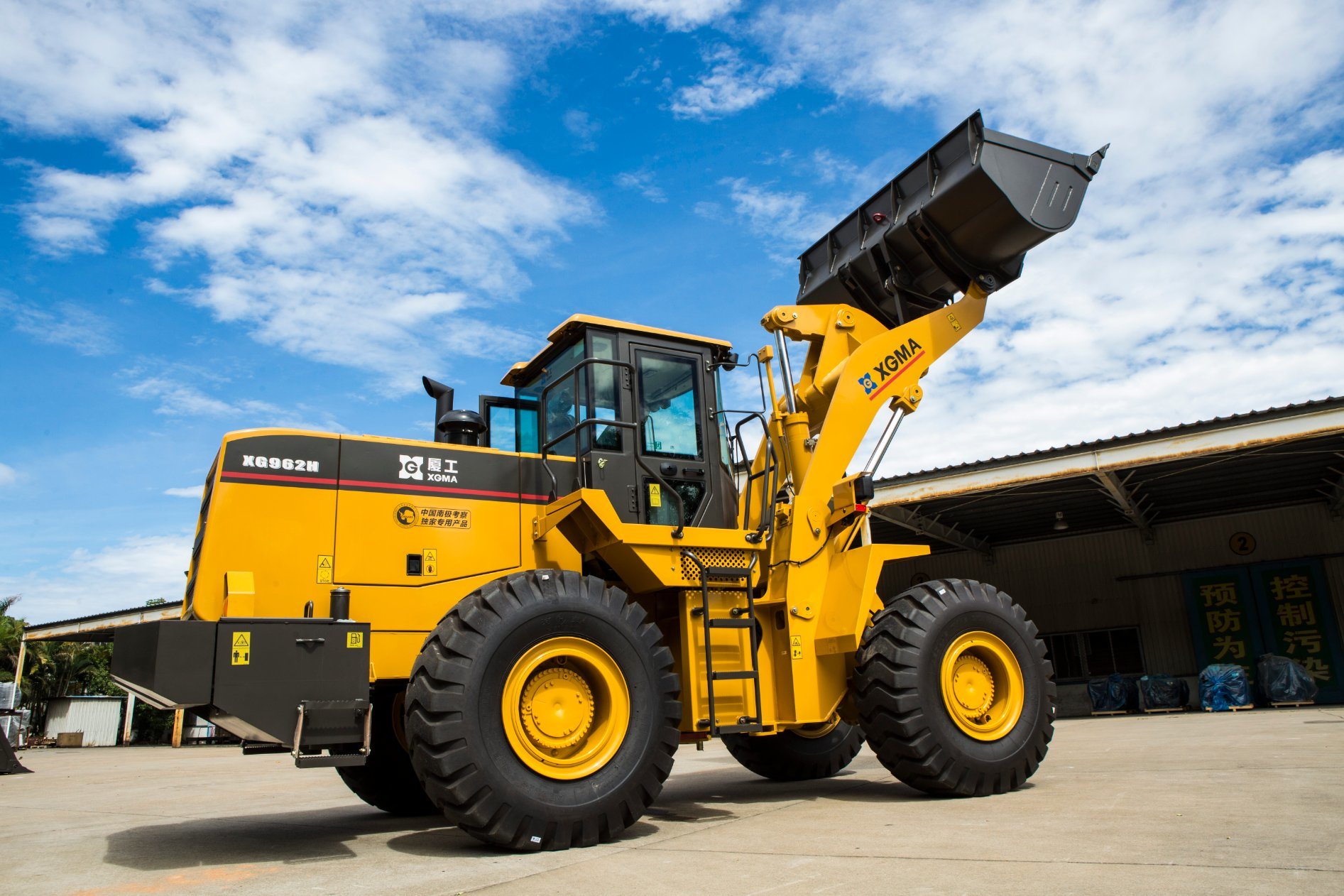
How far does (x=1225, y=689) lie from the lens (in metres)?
19.2

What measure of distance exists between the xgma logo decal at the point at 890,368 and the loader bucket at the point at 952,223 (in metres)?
0.43

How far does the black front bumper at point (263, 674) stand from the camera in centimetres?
475

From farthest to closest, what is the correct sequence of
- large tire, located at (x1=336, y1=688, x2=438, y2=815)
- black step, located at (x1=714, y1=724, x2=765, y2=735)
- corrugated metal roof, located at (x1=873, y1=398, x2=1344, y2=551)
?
corrugated metal roof, located at (x1=873, y1=398, x2=1344, y2=551) < large tire, located at (x1=336, y1=688, x2=438, y2=815) < black step, located at (x1=714, y1=724, x2=765, y2=735)

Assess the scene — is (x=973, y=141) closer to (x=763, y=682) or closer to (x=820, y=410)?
(x=820, y=410)

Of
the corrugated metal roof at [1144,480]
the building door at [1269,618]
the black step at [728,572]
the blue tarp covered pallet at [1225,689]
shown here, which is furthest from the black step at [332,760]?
the building door at [1269,618]

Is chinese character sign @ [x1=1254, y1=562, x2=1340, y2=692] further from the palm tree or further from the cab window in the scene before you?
the palm tree

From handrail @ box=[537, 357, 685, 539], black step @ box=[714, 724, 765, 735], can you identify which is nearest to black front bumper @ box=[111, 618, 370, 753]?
handrail @ box=[537, 357, 685, 539]

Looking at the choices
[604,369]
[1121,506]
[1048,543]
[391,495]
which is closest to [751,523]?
[604,369]

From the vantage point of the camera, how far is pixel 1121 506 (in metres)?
19.9

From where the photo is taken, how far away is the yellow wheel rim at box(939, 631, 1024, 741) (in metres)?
6.66

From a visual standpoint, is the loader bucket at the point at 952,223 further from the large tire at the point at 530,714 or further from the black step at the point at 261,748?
the black step at the point at 261,748

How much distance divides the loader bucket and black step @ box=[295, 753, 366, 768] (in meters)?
5.69

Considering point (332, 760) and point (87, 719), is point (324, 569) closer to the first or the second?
point (332, 760)

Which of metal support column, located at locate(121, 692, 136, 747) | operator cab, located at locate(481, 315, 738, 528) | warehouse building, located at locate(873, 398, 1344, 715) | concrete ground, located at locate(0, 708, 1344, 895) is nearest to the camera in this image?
concrete ground, located at locate(0, 708, 1344, 895)
